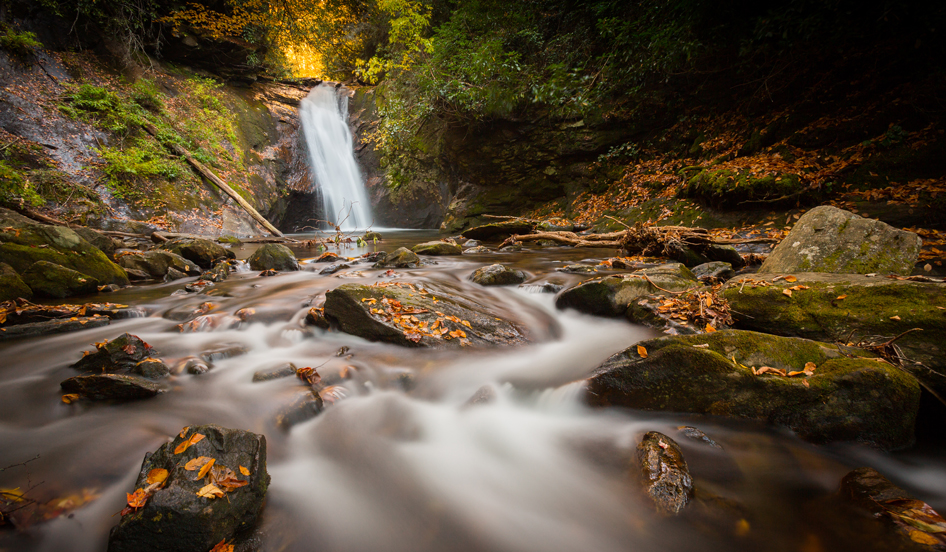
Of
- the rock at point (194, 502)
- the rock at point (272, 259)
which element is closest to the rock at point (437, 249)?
the rock at point (272, 259)

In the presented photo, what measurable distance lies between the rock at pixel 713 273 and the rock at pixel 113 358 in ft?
20.2

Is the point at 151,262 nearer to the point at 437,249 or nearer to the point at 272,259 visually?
the point at 272,259

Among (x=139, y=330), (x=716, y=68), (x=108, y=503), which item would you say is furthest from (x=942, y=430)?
(x=716, y=68)

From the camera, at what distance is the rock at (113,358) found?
2842mm

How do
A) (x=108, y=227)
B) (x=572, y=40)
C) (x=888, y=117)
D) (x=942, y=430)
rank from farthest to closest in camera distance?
1. (x=572, y=40)
2. (x=108, y=227)
3. (x=888, y=117)
4. (x=942, y=430)

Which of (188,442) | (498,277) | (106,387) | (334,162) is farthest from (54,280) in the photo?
(334,162)

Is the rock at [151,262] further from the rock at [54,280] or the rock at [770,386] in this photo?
the rock at [770,386]

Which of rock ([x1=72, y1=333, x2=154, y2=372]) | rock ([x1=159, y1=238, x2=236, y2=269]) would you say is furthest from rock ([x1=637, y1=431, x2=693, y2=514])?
rock ([x1=159, y1=238, x2=236, y2=269])

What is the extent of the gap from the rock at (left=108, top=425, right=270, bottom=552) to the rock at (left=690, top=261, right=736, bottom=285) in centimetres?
504

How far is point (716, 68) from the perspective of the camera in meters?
9.34

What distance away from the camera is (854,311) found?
2.61 metres

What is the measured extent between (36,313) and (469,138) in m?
12.1

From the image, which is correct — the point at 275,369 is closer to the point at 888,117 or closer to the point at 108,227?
the point at 108,227

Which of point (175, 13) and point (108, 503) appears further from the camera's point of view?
point (175, 13)
